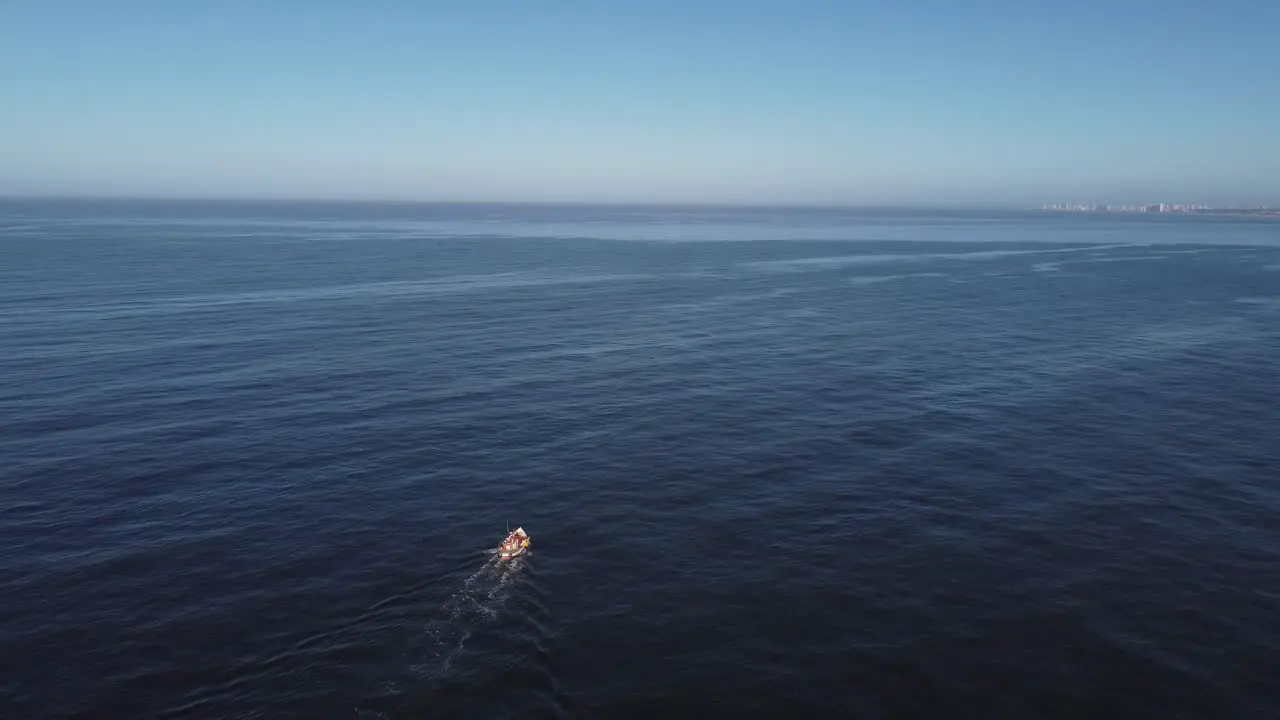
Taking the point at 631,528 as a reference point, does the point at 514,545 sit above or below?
above

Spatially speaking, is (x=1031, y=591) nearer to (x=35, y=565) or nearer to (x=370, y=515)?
(x=370, y=515)

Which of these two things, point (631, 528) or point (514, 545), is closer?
point (514, 545)

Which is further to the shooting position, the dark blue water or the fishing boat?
the fishing boat

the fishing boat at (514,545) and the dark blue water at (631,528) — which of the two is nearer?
the dark blue water at (631,528)
